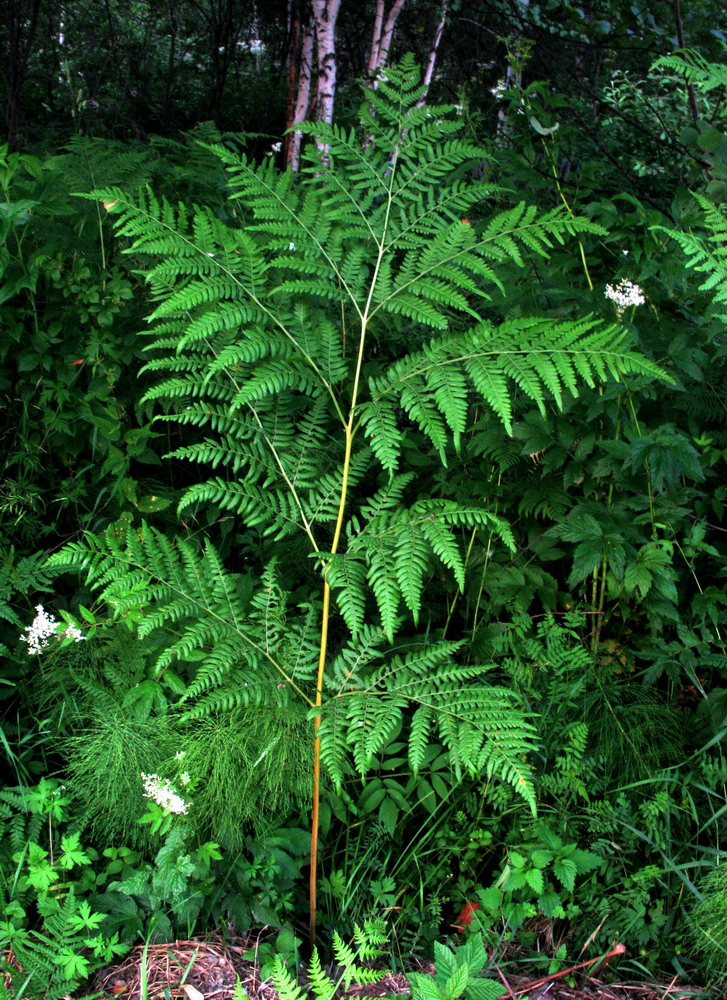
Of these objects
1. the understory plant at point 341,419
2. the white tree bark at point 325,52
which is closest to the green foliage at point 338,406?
the understory plant at point 341,419

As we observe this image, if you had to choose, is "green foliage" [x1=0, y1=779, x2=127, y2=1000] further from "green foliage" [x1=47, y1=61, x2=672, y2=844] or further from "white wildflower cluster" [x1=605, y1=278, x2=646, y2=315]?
"white wildflower cluster" [x1=605, y1=278, x2=646, y2=315]

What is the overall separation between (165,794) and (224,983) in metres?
0.45

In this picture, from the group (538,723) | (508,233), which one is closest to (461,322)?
(508,233)

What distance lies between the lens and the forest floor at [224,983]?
1.74m

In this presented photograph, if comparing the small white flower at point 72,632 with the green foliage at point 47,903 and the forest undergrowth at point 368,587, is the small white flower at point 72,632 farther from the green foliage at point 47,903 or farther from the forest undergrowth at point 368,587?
the green foliage at point 47,903

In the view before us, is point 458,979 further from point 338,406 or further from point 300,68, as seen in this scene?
point 300,68

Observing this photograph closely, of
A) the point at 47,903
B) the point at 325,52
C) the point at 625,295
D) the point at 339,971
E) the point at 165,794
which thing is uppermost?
the point at 325,52

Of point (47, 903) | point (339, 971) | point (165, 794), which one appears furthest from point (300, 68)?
point (339, 971)

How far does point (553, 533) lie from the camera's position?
2.25 meters

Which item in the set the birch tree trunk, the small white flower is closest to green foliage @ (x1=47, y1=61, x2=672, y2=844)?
the small white flower

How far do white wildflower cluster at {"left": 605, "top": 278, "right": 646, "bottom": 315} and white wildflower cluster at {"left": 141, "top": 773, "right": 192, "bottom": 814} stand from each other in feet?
5.97

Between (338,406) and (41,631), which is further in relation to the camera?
(41,631)

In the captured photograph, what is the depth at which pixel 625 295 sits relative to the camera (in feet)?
7.34

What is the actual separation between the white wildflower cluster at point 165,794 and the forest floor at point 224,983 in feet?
1.05
